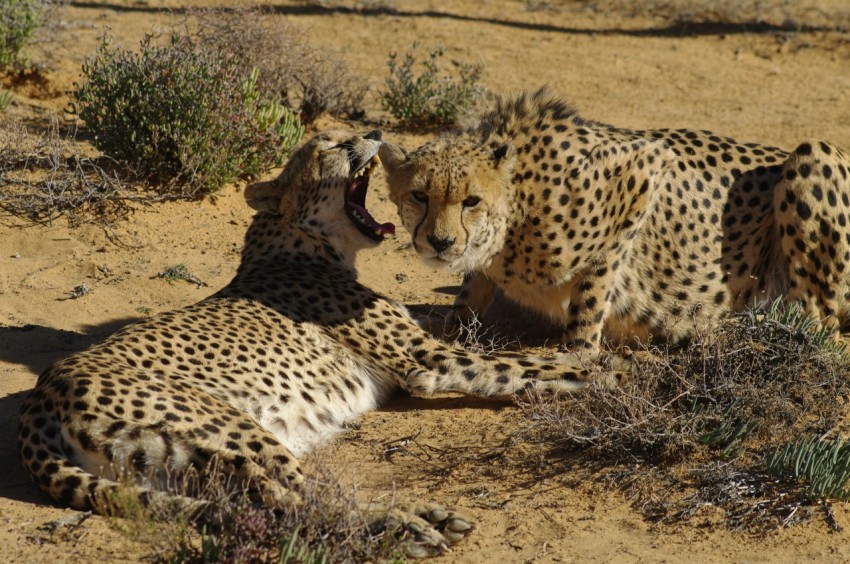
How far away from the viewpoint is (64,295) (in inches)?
247

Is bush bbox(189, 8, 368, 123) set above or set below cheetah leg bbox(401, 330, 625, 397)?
above

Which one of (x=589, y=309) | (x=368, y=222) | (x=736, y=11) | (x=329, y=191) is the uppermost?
(x=736, y=11)

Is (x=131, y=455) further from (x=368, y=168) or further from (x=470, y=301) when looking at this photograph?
(x=470, y=301)

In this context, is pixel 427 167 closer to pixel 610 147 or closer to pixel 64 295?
pixel 610 147

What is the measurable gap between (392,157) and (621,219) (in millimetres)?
1163

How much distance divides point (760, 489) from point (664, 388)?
765 mm

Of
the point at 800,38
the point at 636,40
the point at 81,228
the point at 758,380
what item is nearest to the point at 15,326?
the point at 81,228

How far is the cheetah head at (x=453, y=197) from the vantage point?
194 inches

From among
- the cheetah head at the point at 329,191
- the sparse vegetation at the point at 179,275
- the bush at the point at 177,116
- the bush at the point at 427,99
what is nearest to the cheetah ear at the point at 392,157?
the cheetah head at the point at 329,191

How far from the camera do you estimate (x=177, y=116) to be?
7.09 metres

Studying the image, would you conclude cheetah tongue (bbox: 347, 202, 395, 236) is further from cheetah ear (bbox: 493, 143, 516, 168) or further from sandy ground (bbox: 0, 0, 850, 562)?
sandy ground (bbox: 0, 0, 850, 562)

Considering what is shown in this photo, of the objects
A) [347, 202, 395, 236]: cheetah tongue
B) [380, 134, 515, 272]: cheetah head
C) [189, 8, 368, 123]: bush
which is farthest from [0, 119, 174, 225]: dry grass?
[380, 134, 515, 272]: cheetah head

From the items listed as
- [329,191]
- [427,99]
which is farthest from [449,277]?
[427,99]

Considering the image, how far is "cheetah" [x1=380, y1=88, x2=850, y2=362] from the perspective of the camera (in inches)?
199
